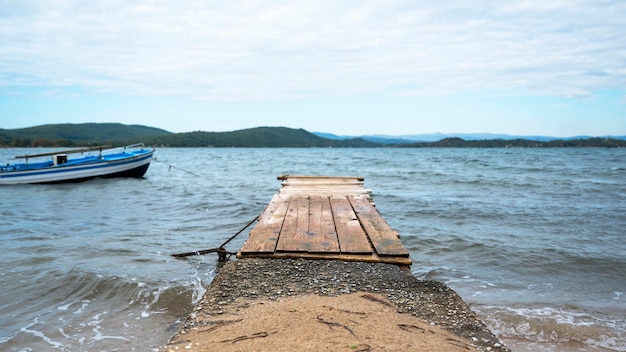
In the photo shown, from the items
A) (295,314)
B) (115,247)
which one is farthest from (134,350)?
(115,247)

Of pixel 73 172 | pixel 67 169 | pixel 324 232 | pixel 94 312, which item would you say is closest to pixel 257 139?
pixel 73 172

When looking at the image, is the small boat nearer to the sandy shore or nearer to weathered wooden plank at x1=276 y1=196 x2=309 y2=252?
weathered wooden plank at x1=276 y1=196 x2=309 y2=252

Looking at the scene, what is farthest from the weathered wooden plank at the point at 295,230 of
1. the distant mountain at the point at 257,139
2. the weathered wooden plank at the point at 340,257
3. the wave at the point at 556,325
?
the distant mountain at the point at 257,139

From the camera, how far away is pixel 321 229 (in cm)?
608

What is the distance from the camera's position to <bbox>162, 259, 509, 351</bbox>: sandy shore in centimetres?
294

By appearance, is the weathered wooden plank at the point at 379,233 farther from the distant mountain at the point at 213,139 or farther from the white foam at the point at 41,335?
the distant mountain at the point at 213,139

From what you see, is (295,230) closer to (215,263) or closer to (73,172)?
(215,263)

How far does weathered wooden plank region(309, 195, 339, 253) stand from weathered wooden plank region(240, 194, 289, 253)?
44 cm

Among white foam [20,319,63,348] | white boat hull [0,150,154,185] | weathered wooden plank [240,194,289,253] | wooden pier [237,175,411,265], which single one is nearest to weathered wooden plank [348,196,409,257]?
wooden pier [237,175,411,265]

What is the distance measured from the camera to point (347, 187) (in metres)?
11.0

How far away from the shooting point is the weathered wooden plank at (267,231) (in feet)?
16.6

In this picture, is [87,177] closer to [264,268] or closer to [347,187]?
[347,187]

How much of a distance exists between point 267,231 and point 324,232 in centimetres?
75

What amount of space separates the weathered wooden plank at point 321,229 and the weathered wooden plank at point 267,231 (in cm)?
44
